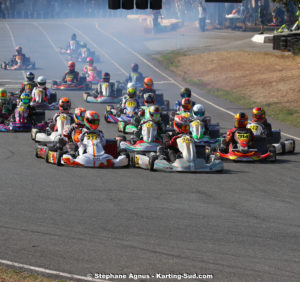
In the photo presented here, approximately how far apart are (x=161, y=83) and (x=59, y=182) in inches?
1092

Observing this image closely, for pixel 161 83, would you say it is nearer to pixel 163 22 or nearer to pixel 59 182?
pixel 59 182

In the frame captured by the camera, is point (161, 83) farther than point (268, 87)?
Yes

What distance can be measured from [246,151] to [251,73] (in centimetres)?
2445

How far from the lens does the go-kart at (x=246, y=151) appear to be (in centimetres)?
2016

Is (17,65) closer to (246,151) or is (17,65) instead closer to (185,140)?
(246,151)

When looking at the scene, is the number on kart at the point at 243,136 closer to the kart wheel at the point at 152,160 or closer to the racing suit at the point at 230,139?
the racing suit at the point at 230,139

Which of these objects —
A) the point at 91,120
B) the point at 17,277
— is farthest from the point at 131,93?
the point at 17,277

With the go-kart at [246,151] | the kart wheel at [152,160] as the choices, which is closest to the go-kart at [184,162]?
the kart wheel at [152,160]

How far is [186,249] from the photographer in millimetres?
11781

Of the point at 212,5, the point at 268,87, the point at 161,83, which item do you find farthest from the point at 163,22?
the point at 268,87

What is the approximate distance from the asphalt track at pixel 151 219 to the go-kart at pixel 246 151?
1.32 feet

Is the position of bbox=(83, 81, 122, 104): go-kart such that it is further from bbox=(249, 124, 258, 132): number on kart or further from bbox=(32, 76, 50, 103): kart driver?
bbox=(249, 124, 258, 132): number on kart

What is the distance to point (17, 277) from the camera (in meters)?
10.5

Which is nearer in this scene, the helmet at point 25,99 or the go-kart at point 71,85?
the helmet at point 25,99
